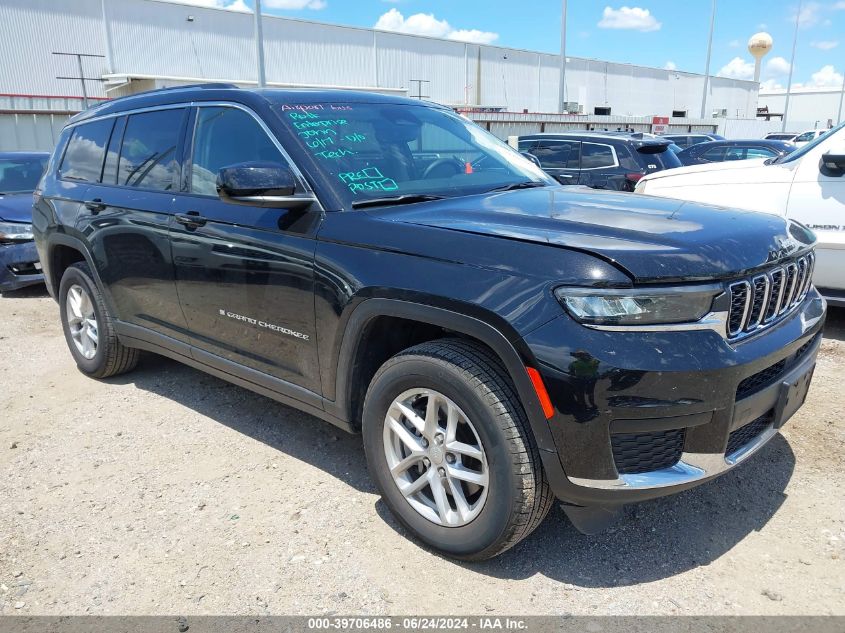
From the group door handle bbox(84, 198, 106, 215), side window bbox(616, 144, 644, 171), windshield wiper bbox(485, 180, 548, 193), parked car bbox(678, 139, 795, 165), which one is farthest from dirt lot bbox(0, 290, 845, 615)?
parked car bbox(678, 139, 795, 165)

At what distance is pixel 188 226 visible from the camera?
11.8 feet

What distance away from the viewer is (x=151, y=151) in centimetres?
402

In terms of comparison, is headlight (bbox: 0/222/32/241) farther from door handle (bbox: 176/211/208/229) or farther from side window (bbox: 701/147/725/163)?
side window (bbox: 701/147/725/163)

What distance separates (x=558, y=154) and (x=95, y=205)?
808 cm

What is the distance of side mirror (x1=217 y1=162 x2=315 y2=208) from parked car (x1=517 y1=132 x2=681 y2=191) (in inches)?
291

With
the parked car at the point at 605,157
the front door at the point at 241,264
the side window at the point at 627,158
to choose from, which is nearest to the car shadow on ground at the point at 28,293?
the front door at the point at 241,264

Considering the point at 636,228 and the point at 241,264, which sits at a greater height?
the point at 636,228

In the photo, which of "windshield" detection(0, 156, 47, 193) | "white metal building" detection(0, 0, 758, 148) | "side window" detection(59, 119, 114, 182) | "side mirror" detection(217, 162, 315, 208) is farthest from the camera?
"white metal building" detection(0, 0, 758, 148)

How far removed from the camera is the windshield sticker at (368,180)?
3066 millimetres

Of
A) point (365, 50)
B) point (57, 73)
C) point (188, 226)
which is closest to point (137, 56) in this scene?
point (57, 73)

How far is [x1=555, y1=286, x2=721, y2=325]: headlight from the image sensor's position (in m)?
2.24

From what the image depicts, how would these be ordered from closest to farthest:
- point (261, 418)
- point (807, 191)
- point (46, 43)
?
point (261, 418) < point (807, 191) < point (46, 43)

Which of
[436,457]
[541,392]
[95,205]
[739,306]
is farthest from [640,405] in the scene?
[95,205]

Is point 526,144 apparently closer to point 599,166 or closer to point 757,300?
point 599,166
